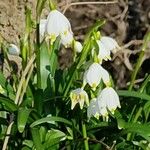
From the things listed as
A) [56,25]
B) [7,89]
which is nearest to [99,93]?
[56,25]

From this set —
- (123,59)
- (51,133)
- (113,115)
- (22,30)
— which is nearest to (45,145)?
(51,133)

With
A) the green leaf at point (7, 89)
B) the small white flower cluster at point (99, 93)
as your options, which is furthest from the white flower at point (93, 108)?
the green leaf at point (7, 89)

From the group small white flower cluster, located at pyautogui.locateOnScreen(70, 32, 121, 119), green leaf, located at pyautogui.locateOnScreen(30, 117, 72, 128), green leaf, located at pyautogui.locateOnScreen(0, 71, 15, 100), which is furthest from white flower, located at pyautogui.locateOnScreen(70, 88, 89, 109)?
green leaf, located at pyautogui.locateOnScreen(0, 71, 15, 100)

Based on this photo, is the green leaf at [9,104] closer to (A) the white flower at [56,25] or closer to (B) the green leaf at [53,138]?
(B) the green leaf at [53,138]

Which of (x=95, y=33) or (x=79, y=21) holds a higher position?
(x=95, y=33)

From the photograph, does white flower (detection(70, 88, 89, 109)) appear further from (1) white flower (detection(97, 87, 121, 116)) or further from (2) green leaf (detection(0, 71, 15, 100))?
(2) green leaf (detection(0, 71, 15, 100))

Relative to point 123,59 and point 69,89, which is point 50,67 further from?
point 123,59

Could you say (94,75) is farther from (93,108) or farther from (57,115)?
(57,115)
